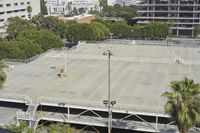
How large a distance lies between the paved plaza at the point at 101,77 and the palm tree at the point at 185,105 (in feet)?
44.9

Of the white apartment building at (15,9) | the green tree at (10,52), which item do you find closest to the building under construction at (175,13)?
the white apartment building at (15,9)

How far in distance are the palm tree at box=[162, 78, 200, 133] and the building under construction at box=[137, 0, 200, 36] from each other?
110m

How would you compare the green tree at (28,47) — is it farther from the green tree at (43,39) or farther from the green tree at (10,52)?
the green tree at (43,39)

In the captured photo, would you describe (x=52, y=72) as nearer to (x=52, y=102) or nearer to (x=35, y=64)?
(x=35, y=64)

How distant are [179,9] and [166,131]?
101323mm

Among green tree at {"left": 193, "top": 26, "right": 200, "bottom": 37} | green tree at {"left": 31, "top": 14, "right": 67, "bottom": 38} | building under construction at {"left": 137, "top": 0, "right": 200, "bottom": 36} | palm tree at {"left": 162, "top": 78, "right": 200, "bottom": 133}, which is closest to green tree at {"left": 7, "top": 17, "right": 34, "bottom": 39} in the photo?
green tree at {"left": 31, "top": 14, "right": 67, "bottom": 38}

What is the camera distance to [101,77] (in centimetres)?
5681

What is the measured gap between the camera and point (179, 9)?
443 ft

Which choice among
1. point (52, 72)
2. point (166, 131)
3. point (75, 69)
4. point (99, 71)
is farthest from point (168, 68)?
point (166, 131)

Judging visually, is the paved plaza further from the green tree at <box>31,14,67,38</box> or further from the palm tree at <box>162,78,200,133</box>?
the green tree at <box>31,14,67,38</box>

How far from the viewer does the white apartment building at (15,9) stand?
127 meters

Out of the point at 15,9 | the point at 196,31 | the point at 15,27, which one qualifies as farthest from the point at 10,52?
the point at 196,31

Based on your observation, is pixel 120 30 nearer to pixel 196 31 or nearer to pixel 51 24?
pixel 51 24

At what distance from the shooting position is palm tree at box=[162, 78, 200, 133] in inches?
1078
